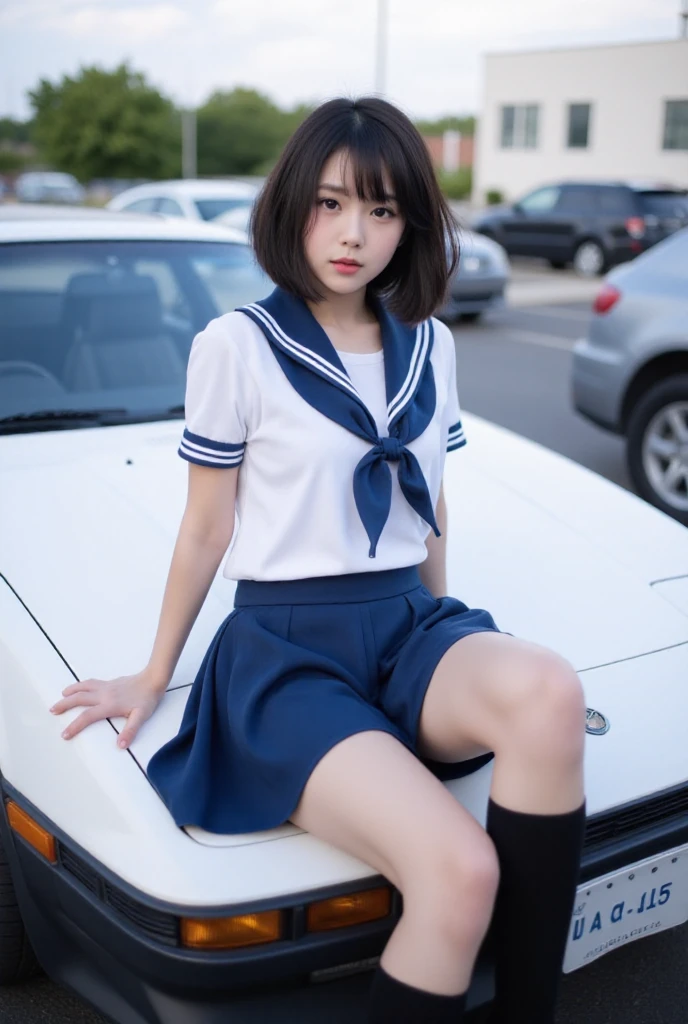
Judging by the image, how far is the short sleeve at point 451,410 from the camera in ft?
6.88

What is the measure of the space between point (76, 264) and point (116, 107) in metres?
49.9

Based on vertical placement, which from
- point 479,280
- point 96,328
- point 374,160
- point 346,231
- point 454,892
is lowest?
point 454,892

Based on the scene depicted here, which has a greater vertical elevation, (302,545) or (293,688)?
(302,545)

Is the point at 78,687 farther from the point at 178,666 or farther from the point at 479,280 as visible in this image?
the point at 479,280

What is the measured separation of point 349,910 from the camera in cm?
160

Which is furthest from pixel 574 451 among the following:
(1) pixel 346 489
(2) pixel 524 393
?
(1) pixel 346 489

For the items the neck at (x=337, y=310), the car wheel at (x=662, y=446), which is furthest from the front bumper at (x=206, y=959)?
the car wheel at (x=662, y=446)

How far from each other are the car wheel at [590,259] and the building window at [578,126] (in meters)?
9.98

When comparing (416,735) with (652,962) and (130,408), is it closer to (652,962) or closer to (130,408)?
(652,962)

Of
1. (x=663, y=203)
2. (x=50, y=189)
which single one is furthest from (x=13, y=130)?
(x=663, y=203)

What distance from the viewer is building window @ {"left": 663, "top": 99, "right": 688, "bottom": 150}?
10784 mm

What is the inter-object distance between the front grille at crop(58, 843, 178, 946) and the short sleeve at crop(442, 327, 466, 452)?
1.04 m

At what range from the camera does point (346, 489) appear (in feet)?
6.00

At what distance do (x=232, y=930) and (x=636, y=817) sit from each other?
0.75 meters
